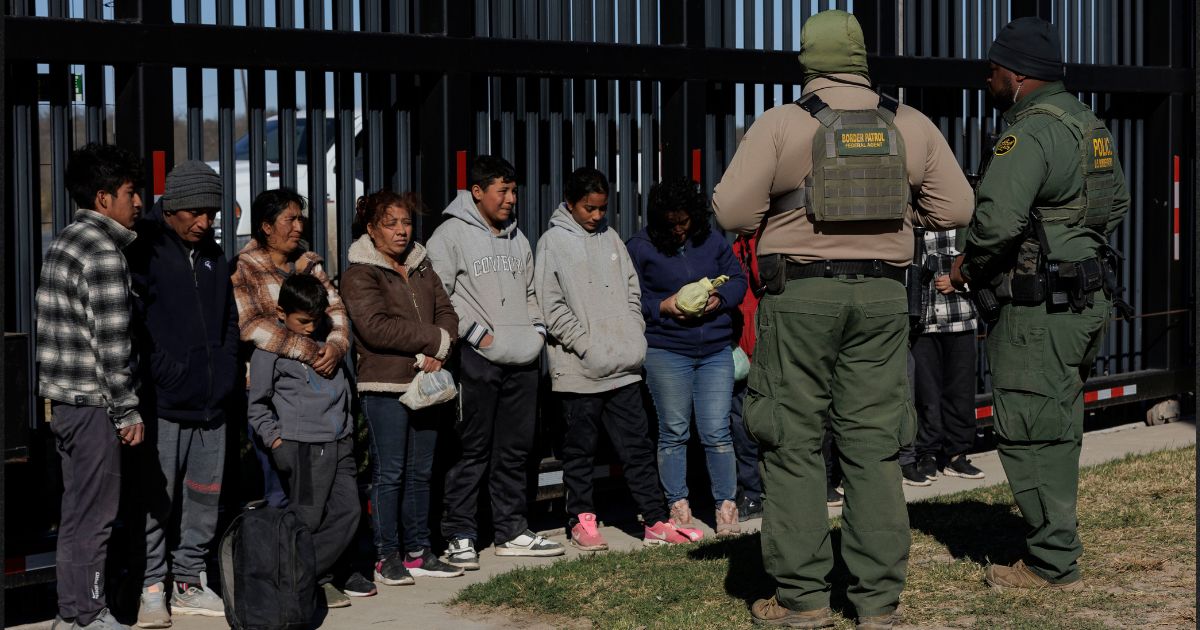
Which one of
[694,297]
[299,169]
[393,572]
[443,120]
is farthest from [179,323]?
[299,169]

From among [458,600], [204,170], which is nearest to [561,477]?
[458,600]

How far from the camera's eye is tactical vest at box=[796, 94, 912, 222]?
17.4 feet

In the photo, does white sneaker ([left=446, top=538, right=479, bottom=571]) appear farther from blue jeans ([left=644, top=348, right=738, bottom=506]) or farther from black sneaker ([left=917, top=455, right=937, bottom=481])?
black sneaker ([left=917, top=455, right=937, bottom=481])

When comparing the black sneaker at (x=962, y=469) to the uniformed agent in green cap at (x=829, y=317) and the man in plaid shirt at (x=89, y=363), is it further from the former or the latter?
the man in plaid shirt at (x=89, y=363)

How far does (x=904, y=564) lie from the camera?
5.50 m

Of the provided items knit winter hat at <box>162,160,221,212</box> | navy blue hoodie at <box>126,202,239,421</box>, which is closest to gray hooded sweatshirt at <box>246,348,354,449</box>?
navy blue hoodie at <box>126,202,239,421</box>

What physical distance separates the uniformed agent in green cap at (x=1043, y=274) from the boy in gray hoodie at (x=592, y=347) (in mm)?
2012

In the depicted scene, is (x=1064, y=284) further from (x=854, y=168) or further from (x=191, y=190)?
(x=191, y=190)

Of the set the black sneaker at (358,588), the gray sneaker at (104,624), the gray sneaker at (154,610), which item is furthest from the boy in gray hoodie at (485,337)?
the gray sneaker at (104,624)

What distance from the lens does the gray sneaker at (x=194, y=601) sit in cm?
638

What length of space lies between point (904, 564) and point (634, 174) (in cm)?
368

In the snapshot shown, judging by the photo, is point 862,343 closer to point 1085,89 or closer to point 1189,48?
point 1085,89

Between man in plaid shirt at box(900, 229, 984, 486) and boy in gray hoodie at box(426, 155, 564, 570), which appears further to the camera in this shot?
man in plaid shirt at box(900, 229, 984, 486)

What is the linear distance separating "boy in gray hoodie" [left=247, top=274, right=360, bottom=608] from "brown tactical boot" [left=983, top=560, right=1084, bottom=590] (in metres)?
2.67
